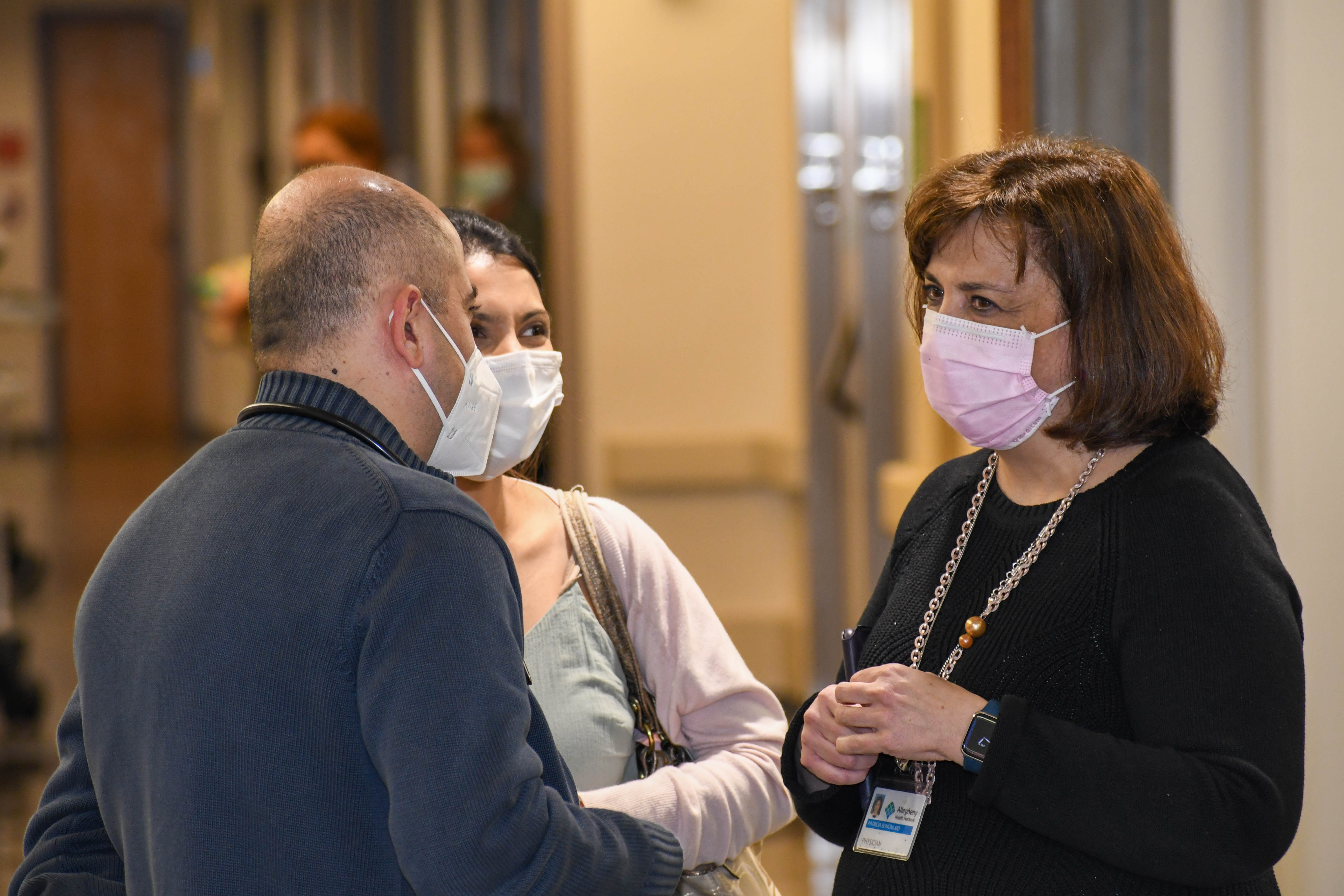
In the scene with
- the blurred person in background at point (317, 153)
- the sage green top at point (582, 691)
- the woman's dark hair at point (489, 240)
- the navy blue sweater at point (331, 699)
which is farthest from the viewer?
the blurred person in background at point (317, 153)

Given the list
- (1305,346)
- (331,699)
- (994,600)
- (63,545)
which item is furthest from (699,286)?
(63,545)

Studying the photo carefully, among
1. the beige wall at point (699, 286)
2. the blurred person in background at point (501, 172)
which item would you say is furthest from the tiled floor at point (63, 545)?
the blurred person in background at point (501, 172)

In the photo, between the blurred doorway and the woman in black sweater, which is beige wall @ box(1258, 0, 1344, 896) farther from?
the blurred doorway

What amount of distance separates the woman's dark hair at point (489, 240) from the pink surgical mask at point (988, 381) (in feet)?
1.86

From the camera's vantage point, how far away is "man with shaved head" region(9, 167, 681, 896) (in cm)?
111

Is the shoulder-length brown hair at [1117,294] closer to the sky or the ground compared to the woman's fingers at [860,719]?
closer to the sky

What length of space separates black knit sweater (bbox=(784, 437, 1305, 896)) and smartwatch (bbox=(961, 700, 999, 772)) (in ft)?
0.07

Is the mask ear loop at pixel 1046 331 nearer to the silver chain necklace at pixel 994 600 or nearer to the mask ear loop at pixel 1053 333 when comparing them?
the mask ear loop at pixel 1053 333

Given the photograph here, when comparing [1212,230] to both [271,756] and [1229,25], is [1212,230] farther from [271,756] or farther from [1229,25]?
[271,756]

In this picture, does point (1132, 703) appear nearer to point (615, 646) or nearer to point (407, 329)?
point (615, 646)

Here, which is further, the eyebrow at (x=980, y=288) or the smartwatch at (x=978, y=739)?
the eyebrow at (x=980, y=288)

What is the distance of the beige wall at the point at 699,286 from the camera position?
4.80 m

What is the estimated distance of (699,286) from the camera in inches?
191

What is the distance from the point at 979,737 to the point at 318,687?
65cm
